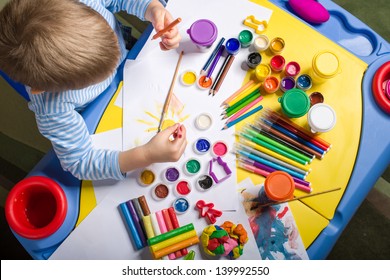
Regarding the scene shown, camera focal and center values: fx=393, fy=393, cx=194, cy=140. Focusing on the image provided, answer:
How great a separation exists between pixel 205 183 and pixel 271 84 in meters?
0.24

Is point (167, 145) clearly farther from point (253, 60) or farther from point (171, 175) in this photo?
point (253, 60)

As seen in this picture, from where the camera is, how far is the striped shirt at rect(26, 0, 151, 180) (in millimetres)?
737

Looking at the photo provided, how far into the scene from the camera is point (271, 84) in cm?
80

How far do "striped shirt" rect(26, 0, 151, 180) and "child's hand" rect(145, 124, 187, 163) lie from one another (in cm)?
7

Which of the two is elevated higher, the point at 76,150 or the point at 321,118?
the point at 321,118

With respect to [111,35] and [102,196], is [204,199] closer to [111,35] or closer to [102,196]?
[102,196]

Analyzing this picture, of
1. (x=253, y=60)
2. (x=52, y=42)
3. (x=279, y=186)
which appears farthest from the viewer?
(x=253, y=60)

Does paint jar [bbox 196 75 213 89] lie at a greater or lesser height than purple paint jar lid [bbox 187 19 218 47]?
lesser

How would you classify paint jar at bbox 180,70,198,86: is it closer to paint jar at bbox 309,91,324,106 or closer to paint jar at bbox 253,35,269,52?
paint jar at bbox 253,35,269,52

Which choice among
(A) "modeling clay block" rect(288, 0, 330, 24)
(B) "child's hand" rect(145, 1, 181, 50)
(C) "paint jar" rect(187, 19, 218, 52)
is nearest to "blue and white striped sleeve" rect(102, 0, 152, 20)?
(B) "child's hand" rect(145, 1, 181, 50)

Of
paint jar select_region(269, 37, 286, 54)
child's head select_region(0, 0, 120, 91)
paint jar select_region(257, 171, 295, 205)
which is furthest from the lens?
paint jar select_region(269, 37, 286, 54)

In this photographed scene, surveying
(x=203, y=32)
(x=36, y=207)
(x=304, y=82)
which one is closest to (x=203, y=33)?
(x=203, y=32)

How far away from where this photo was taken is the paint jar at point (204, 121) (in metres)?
0.80

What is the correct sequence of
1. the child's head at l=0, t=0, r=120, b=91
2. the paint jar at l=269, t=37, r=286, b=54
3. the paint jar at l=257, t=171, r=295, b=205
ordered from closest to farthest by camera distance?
the child's head at l=0, t=0, r=120, b=91 → the paint jar at l=257, t=171, r=295, b=205 → the paint jar at l=269, t=37, r=286, b=54
